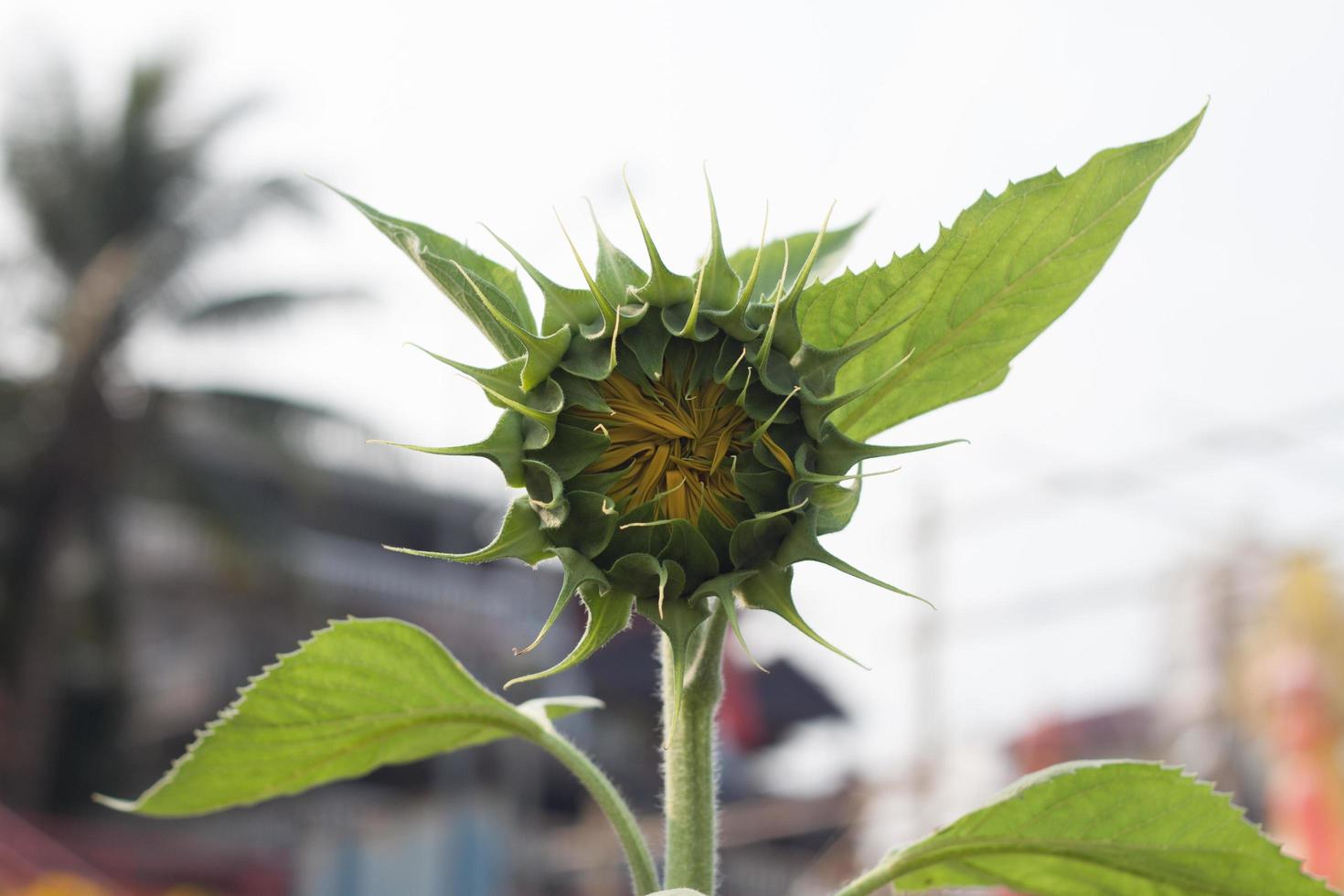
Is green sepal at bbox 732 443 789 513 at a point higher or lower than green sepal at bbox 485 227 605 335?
lower

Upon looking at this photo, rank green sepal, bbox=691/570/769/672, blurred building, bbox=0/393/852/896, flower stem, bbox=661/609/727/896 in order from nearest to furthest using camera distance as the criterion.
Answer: green sepal, bbox=691/570/769/672 < flower stem, bbox=661/609/727/896 < blurred building, bbox=0/393/852/896

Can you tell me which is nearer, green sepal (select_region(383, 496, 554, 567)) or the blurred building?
green sepal (select_region(383, 496, 554, 567))

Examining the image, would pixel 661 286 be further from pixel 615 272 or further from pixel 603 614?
pixel 603 614

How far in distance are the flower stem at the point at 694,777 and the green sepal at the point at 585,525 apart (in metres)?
0.13

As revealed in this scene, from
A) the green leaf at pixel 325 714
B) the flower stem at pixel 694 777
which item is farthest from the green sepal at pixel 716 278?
the green leaf at pixel 325 714

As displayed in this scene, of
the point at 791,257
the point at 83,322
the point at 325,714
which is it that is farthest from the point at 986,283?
the point at 83,322

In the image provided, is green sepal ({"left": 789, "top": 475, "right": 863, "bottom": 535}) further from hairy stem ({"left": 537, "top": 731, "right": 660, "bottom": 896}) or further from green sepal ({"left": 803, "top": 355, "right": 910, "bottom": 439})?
hairy stem ({"left": 537, "top": 731, "right": 660, "bottom": 896})

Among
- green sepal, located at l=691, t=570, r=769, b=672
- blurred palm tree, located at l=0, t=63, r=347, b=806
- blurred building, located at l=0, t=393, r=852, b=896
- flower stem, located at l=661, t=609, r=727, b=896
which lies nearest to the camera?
green sepal, located at l=691, t=570, r=769, b=672

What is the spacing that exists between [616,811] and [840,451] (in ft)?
1.09

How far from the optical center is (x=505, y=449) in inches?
34.2

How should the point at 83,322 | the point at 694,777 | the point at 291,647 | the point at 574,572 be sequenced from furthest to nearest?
the point at 291,647, the point at 83,322, the point at 694,777, the point at 574,572

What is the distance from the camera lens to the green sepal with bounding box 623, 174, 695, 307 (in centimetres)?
86

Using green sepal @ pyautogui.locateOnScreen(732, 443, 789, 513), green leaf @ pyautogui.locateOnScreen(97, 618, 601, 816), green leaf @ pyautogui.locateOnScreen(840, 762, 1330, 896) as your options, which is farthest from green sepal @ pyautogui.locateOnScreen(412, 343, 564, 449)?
green leaf @ pyautogui.locateOnScreen(840, 762, 1330, 896)

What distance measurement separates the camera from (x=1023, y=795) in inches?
40.8
